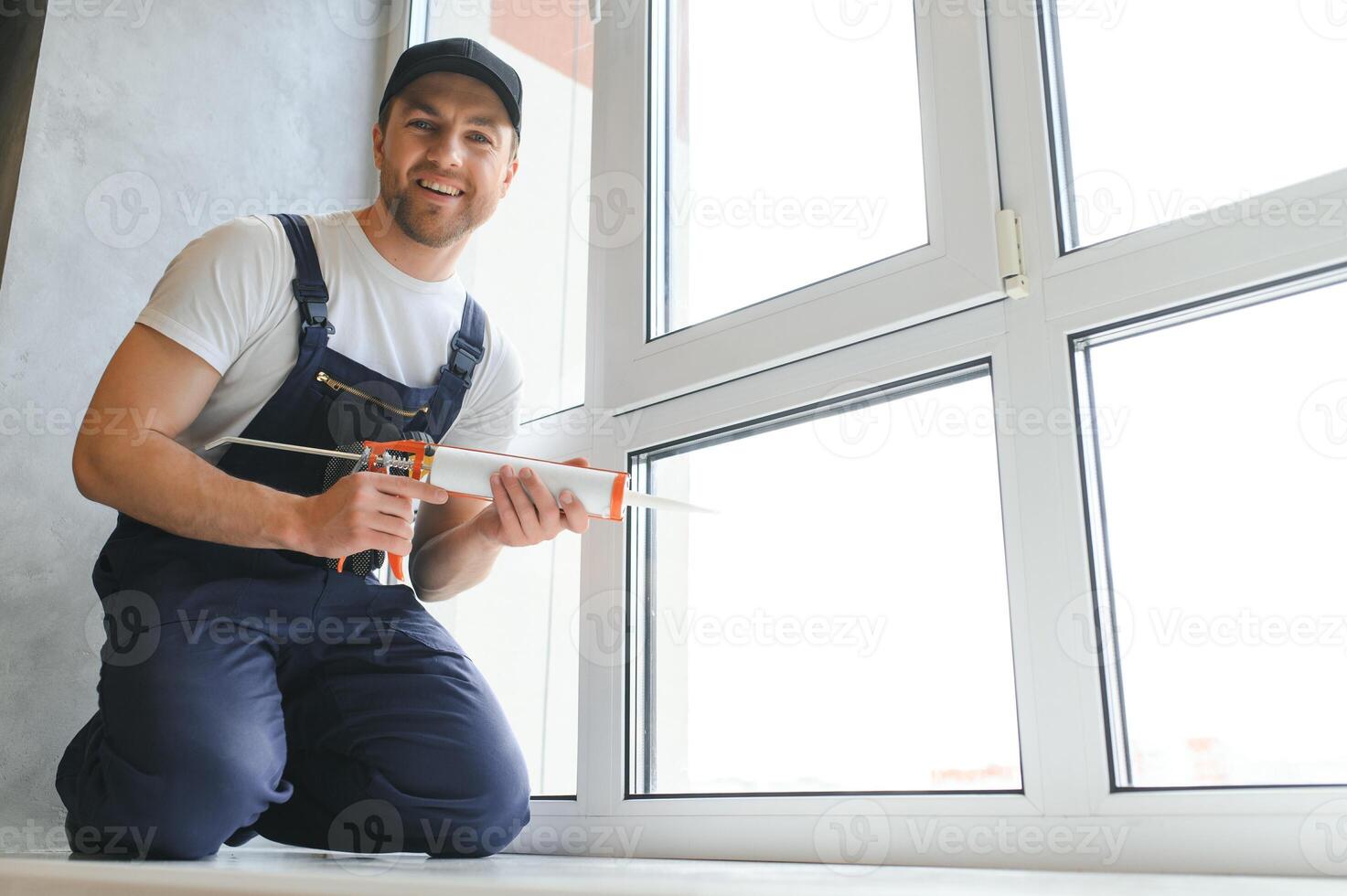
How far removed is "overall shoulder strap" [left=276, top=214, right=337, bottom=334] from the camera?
4.41 feet

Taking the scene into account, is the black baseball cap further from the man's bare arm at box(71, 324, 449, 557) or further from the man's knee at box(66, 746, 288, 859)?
the man's knee at box(66, 746, 288, 859)

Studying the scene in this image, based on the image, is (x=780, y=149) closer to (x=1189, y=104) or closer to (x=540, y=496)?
(x=1189, y=104)

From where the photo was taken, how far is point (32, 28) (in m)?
1.76

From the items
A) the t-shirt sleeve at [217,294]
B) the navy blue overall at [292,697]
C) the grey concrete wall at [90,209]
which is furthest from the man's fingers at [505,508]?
the grey concrete wall at [90,209]

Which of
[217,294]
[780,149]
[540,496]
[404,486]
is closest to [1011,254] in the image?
[780,149]

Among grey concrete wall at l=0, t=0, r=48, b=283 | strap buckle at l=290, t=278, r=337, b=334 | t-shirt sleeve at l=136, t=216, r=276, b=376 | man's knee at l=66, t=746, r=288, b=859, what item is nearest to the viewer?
man's knee at l=66, t=746, r=288, b=859

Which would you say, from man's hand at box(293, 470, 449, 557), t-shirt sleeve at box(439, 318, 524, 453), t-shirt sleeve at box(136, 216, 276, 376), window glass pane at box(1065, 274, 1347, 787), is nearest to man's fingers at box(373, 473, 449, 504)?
man's hand at box(293, 470, 449, 557)

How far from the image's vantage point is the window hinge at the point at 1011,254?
3.84 ft

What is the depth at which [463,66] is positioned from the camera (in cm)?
151

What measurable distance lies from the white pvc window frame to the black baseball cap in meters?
0.27

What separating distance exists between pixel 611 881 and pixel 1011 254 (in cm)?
80

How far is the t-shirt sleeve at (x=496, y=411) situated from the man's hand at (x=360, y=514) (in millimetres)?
400

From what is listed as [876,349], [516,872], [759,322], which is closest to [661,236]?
[759,322]

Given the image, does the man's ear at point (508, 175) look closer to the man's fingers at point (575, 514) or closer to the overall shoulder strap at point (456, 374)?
the overall shoulder strap at point (456, 374)
